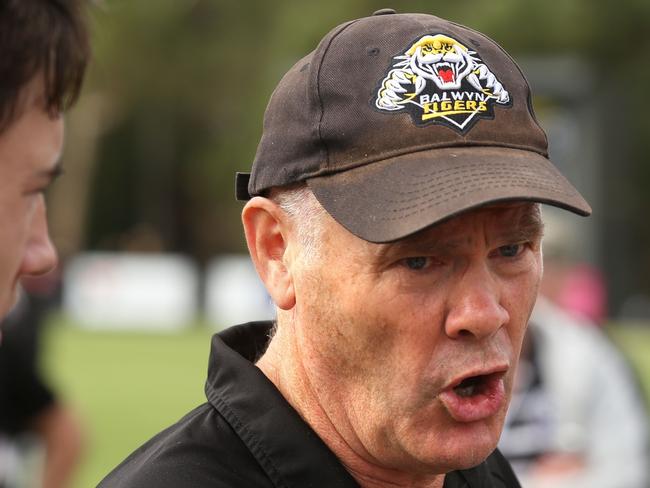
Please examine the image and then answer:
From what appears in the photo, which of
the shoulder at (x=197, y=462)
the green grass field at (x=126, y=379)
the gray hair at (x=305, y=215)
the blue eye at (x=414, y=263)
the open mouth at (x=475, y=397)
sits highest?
the gray hair at (x=305, y=215)

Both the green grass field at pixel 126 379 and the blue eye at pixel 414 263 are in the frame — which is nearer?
the blue eye at pixel 414 263

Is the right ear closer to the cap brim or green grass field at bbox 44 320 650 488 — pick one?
the cap brim

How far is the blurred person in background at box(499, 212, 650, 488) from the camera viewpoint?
6234 mm

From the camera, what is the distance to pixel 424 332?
2314mm

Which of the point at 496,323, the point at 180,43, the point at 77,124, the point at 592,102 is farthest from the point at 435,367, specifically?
the point at 180,43

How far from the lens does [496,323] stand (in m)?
2.31

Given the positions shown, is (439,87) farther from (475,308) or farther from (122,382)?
(122,382)

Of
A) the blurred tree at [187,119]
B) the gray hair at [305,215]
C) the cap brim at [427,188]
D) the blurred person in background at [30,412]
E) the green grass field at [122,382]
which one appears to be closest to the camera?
the cap brim at [427,188]

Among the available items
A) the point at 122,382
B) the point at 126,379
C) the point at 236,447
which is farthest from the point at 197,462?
the point at 126,379

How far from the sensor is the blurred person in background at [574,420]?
623 centimetres

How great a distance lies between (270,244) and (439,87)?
44 centimetres

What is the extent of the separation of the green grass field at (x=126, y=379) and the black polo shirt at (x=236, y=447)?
6661 mm

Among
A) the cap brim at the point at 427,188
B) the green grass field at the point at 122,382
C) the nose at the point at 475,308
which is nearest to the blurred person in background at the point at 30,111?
the cap brim at the point at 427,188

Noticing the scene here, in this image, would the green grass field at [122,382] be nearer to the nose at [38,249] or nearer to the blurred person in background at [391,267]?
the nose at [38,249]
